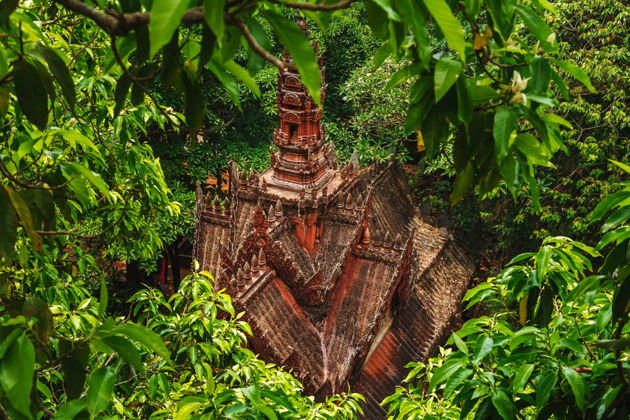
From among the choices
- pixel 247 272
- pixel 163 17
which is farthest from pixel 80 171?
pixel 247 272

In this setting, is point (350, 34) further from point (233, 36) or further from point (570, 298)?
point (233, 36)

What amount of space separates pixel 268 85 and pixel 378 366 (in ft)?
33.7

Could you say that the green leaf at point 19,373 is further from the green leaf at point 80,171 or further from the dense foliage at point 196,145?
the green leaf at point 80,171

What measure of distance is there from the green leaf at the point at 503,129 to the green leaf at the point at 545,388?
2.00m

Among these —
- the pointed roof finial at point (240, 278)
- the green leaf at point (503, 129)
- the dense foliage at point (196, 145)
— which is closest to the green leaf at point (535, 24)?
the dense foliage at point (196, 145)

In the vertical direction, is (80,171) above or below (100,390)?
above

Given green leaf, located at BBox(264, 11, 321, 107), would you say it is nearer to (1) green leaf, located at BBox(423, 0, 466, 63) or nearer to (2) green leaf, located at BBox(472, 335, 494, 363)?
(1) green leaf, located at BBox(423, 0, 466, 63)

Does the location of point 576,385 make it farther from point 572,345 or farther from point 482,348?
point 482,348

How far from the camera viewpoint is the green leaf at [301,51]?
2.14 m

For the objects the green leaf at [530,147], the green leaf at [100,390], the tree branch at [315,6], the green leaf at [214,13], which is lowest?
the green leaf at [100,390]

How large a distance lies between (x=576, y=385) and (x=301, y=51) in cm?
291

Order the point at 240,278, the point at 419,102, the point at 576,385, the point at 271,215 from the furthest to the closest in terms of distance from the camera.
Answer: the point at 271,215, the point at 240,278, the point at 576,385, the point at 419,102

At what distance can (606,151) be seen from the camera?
14.5 meters

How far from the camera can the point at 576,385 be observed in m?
3.74
